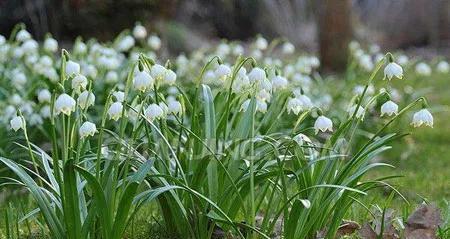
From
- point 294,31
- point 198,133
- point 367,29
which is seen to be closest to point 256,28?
point 294,31

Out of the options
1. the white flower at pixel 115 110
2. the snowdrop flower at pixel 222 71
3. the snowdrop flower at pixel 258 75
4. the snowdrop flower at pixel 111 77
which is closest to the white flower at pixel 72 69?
the white flower at pixel 115 110

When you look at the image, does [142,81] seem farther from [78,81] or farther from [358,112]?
[358,112]

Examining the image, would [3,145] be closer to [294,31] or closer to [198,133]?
[198,133]

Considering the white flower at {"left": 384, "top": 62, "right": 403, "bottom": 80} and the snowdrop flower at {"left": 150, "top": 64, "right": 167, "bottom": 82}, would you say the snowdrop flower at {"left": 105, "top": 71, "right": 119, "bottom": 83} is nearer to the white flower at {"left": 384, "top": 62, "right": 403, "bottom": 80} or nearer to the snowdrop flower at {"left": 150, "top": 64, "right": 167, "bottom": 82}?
the snowdrop flower at {"left": 150, "top": 64, "right": 167, "bottom": 82}

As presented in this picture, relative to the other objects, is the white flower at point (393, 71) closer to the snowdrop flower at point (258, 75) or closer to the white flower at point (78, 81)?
the snowdrop flower at point (258, 75)

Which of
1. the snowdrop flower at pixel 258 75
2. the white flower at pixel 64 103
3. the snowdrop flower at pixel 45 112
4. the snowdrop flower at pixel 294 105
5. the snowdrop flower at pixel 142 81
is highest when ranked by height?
the snowdrop flower at pixel 45 112

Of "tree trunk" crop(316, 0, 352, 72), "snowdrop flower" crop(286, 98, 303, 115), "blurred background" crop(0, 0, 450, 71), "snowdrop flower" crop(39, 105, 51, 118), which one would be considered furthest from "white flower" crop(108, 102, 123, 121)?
"tree trunk" crop(316, 0, 352, 72)

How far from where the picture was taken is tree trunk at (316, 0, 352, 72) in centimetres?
1015

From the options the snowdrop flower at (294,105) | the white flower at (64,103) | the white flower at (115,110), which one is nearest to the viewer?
the white flower at (64,103)

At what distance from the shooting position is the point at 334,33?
33.8ft

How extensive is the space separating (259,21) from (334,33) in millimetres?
3672

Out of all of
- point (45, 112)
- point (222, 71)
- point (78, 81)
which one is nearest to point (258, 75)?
point (222, 71)

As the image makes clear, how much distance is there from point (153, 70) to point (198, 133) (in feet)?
1.37

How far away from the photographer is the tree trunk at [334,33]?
10.1 metres
